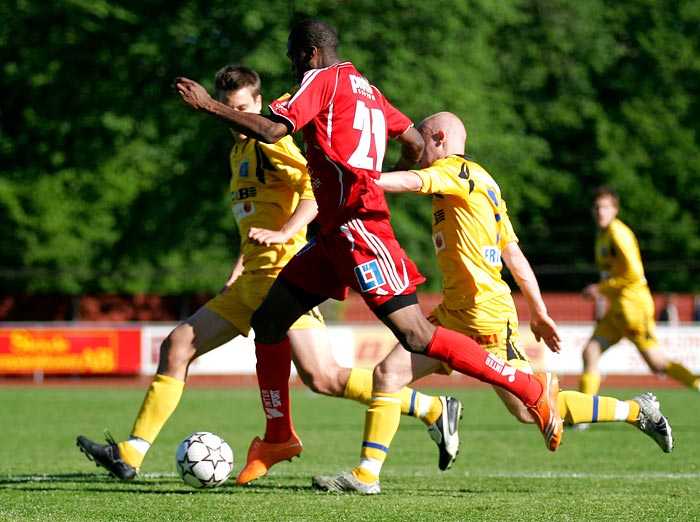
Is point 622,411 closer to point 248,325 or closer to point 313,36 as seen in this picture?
point 248,325

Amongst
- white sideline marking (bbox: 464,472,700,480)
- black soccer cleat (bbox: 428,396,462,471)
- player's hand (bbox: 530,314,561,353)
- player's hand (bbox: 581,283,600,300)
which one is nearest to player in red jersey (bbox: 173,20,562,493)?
player's hand (bbox: 530,314,561,353)

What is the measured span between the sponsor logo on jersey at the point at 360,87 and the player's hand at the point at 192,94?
40.5 inches

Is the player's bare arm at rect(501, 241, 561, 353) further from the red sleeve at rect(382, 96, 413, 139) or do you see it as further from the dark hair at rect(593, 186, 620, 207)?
the dark hair at rect(593, 186, 620, 207)

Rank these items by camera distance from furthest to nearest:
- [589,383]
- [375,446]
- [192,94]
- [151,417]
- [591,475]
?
1. [589,383]
2. [591,475]
3. [151,417]
4. [375,446]
5. [192,94]

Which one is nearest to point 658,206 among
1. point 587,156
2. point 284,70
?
point 587,156

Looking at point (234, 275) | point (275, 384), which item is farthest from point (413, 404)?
point (234, 275)

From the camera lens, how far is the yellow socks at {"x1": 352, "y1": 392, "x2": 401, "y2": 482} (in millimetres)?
6594

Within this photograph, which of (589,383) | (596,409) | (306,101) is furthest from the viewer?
(589,383)

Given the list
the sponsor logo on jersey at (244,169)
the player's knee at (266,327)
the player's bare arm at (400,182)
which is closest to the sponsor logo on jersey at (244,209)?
the sponsor logo on jersey at (244,169)

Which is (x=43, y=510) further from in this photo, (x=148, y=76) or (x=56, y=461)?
(x=148, y=76)

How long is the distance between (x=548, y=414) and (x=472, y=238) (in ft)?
3.79

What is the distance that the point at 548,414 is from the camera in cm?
623

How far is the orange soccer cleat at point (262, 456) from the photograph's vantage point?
6766 millimetres

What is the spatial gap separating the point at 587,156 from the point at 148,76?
1775 centimetres
